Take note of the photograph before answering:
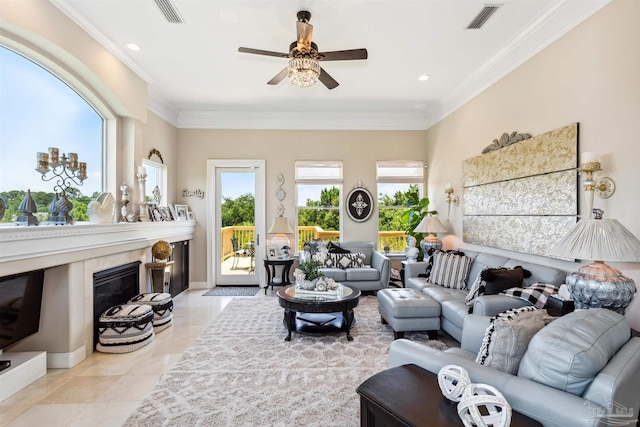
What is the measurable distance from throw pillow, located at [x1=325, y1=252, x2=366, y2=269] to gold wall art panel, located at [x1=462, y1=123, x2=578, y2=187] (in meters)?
2.11

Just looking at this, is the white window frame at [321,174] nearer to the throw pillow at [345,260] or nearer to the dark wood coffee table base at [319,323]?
the throw pillow at [345,260]

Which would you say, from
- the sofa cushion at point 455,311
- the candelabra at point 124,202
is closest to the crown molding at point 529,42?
the sofa cushion at point 455,311

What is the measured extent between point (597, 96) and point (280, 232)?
4404mm

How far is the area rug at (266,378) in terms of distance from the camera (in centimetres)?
212

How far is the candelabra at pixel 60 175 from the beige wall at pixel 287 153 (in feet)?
8.79

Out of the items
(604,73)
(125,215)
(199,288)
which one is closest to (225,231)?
(199,288)

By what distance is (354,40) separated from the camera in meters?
3.37

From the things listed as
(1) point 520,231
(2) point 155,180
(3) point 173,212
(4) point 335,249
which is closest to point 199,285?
(3) point 173,212

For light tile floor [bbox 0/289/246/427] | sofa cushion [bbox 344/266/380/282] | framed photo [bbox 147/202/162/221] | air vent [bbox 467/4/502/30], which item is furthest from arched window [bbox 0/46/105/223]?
air vent [bbox 467/4/502/30]

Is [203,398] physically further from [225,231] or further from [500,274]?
[225,231]

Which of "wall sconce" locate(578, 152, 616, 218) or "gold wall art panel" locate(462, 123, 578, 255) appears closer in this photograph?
"wall sconce" locate(578, 152, 616, 218)

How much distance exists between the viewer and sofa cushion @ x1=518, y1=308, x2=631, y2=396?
119cm

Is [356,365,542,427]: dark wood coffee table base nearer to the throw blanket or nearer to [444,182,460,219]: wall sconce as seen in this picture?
the throw blanket

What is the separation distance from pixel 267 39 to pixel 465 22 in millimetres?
2046
